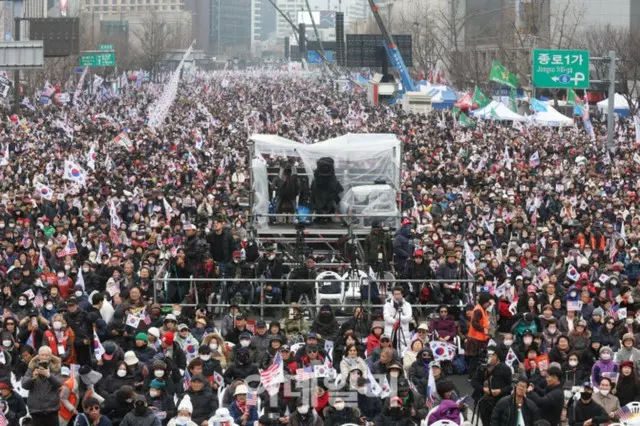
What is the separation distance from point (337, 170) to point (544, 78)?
22.9 metres

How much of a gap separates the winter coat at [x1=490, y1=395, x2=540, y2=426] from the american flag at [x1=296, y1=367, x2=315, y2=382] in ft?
5.70

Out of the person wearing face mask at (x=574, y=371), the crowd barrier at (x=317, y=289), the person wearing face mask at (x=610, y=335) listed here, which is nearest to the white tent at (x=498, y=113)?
the crowd barrier at (x=317, y=289)

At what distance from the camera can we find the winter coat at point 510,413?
40.5ft

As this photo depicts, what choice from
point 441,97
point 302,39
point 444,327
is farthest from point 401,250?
point 302,39

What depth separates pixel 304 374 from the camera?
13219 mm

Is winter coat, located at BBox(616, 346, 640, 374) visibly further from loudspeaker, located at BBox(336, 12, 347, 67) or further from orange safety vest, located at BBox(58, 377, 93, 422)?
loudspeaker, located at BBox(336, 12, 347, 67)

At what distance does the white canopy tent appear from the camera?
23.6 m

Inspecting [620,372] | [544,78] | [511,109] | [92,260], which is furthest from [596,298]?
[511,109]

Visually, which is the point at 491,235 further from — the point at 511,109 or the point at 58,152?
the point at 511,109

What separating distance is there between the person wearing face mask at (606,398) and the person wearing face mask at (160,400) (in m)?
3.73

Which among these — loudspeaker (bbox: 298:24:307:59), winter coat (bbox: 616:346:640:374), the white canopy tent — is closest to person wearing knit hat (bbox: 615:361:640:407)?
winter coat (bbox: 616:346:640:374)

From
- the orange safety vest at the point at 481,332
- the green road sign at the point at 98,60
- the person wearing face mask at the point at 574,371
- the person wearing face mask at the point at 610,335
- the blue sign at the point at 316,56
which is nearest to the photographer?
the person wearing face mask at the point at 574,371

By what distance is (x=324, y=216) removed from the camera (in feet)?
74.0

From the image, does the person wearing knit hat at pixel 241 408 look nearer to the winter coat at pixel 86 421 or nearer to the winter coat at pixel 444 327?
the winter coat at pixel 86 421
